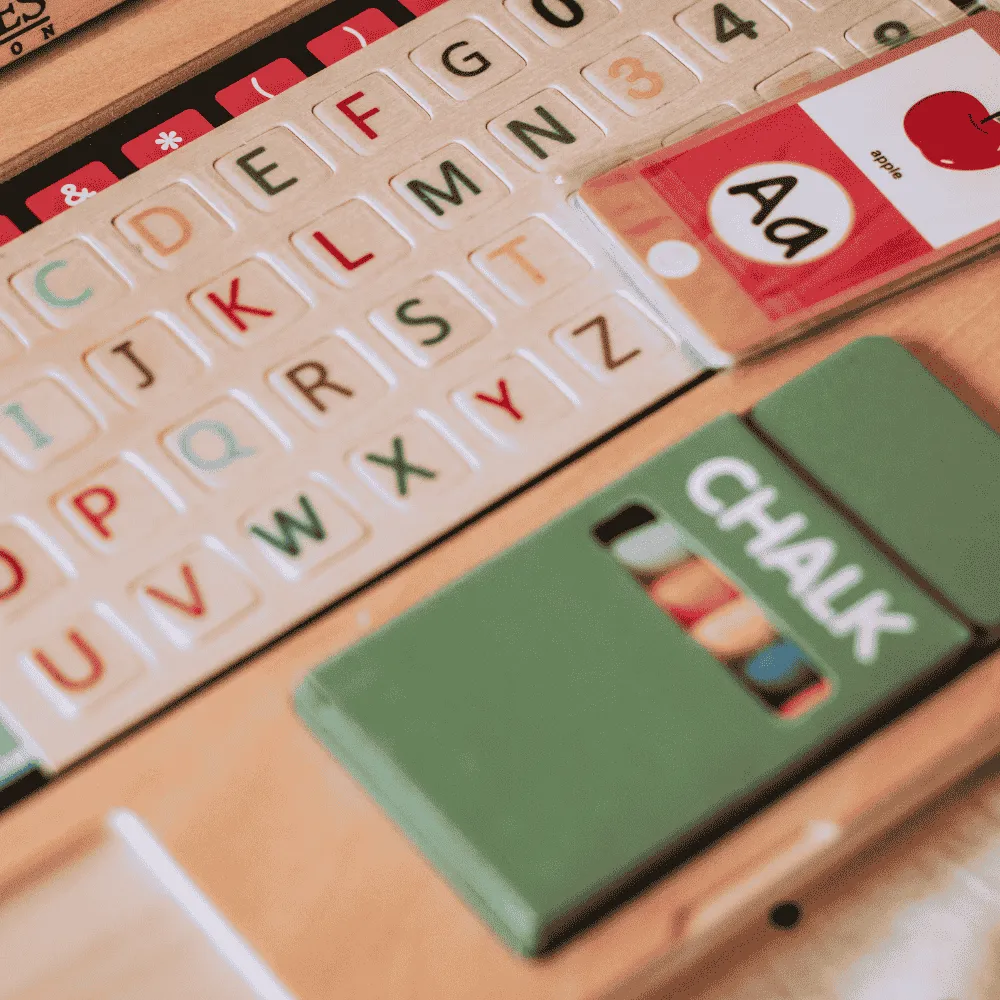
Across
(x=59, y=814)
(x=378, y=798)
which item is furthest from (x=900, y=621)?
(x=59, y=814)

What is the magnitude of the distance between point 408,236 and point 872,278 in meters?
0.19

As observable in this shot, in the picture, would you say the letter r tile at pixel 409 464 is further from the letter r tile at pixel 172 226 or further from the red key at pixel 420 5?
the red key at pixel 420 5

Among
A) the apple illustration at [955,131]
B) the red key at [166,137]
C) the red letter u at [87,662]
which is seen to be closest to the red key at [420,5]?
the red key at [166,137]

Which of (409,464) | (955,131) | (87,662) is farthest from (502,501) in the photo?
(955,131)

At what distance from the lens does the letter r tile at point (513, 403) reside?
45 centimetres

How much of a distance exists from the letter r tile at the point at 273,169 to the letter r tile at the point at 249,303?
3 cm

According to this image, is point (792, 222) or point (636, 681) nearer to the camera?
point (636, 681)

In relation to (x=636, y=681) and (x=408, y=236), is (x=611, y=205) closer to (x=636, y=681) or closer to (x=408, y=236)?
(x=408, y=236)

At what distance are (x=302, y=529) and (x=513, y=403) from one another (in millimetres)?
93

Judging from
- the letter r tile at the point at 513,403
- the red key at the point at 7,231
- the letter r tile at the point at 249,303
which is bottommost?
the letter r tile at the point at 513,403

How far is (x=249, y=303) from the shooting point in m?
0.47

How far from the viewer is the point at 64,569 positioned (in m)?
0.41

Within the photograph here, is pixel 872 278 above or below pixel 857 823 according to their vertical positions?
above

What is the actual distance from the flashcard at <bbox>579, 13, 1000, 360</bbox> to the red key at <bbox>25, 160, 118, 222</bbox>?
0.66 feet
